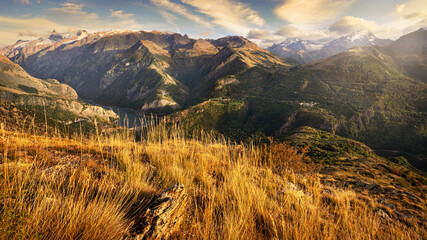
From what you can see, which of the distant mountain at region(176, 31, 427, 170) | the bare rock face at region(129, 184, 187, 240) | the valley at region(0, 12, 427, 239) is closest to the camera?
the bare rock face at region(129, 184, 187, 240)

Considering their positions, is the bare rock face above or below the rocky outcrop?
above

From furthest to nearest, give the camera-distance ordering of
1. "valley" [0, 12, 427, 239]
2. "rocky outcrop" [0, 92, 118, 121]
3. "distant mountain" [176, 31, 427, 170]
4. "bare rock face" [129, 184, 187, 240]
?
1. "rocky outcrop" [0, 92, 118, 121]
2. "distant mountain" [176, 31, 427, 170]
3. "valley" [0, 12, 427, 239]
4. "bare rock face" [129, 184, 187, 240]

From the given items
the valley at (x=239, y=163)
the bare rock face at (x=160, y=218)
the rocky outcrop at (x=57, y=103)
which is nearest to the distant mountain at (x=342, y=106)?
the valley at (x=239, y=163)

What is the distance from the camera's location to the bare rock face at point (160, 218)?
197cm

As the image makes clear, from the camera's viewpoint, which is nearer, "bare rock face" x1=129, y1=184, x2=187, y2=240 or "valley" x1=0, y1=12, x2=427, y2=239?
"bare rock face" x1=129, y1=184, x2=187, y2=240

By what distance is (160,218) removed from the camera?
2084 mm

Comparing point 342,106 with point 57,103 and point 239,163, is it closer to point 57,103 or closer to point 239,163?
point 239,163

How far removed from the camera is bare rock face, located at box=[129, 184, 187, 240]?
1969 millimetres

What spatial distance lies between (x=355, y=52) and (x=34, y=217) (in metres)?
266

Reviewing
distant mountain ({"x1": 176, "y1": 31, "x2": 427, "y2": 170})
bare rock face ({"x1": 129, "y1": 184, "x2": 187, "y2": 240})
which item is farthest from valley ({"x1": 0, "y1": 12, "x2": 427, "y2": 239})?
distant mountain ({"x1": 176, "y1": 31, "x2": 427, "y2": 170})

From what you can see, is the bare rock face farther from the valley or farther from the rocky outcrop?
the rocky outcrop

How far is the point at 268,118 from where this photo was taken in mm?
144750

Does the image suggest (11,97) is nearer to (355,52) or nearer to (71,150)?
(71,150)

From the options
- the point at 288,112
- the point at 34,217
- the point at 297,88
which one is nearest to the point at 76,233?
the point at 34,217
